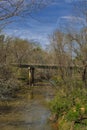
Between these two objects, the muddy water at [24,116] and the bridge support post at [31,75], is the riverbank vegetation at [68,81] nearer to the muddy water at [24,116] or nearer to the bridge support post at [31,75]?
the muddy water at [24,116]

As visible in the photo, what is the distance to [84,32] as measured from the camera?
23734mm

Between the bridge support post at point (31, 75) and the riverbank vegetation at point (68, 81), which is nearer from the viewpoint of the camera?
the riverbank vegetation at point (68, 81)

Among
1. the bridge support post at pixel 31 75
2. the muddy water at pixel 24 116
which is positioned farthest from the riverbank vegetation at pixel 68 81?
the bridge support post at pixel 31 75

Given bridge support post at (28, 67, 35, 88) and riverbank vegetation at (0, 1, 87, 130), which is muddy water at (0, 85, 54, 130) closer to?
riverbank vegetation at (0, 1, 87, 130)

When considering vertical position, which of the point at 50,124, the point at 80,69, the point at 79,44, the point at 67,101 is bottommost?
the point at 50,124

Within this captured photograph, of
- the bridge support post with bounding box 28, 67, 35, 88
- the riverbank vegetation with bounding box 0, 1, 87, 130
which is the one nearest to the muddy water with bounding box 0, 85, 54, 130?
the riverbank vegetation with bounding box 0, 1, 87, 130

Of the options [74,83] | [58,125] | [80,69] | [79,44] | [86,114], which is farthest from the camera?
[79,44]

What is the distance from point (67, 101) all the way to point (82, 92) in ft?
3.78

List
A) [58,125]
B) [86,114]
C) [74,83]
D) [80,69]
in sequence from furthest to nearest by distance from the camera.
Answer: [80,69]
[74,83]
[58,125]
[86,114]

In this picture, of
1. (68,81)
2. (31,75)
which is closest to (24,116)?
(68,81)

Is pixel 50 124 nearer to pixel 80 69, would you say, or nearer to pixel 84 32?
pixel 80 69

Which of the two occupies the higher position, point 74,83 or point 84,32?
point 84,32

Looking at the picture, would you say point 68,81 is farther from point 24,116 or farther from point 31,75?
point 31,75

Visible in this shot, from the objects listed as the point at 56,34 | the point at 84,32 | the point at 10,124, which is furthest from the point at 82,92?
the point at 56,34
